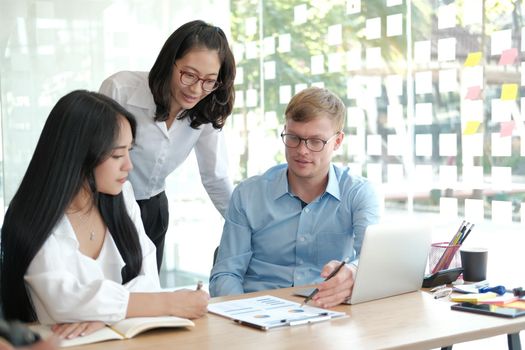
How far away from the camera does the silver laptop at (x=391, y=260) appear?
2.17 m

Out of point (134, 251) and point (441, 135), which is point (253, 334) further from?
point (441, 135)

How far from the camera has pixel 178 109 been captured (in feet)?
9.88

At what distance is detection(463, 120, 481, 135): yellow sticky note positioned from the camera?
4293 mm

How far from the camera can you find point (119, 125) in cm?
220

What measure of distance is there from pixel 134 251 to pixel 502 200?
8.19ft

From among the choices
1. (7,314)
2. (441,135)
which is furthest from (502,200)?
(7,314)

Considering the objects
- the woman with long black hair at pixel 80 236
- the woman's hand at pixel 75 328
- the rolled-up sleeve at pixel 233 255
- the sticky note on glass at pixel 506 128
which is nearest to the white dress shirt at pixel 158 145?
the rolled-up sleeve at pixel 233 255

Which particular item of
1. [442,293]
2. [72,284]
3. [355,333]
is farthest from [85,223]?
[442,293]

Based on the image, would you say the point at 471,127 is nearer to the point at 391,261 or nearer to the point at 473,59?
the point at 473,59

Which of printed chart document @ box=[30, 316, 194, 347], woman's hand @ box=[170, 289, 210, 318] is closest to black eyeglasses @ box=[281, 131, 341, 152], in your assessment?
woman's hand @ box=[170, 289, 210, 318]

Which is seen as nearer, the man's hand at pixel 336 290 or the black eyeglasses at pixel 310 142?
the man's hand at pixel 336 290

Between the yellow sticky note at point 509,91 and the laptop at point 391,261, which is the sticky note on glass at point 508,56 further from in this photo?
the laptop at point 391,261

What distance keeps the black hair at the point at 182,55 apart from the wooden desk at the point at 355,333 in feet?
3.59

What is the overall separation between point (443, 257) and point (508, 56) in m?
1.88
